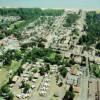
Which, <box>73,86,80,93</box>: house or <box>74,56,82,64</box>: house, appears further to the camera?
<box>74,56,82,64</box>: house

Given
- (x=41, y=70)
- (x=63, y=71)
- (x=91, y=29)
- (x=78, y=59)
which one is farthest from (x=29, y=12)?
(x=63, y=71)

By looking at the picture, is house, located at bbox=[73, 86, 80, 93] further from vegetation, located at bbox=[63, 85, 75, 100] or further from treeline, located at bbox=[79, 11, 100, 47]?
treeline, located at bbox=[79, 11, 100, 47]

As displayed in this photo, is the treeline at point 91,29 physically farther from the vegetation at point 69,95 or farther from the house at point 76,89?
the vegetation at point 69,95

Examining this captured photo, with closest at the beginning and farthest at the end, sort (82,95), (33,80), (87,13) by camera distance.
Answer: (82,95) < (33,80) < (87,13)

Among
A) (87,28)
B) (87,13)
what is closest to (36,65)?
(87,28)

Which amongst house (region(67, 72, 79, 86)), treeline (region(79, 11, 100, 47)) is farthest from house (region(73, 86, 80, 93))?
treeline (region(79, 11, 100, 47))

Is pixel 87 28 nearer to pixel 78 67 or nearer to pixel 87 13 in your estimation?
pixel 87 13
